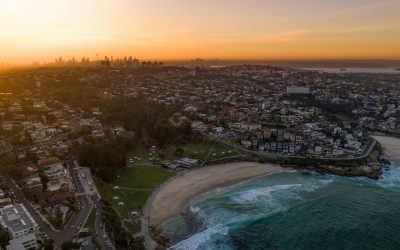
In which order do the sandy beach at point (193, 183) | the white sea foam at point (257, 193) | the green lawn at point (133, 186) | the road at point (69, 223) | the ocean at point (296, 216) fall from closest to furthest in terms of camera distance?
the road at point (69, 223) < the ocean at point (296, 216) < the sandy beach at point (193, 183) < the green lawn at point (133, 186) < the white sea foam at point (257, 193)

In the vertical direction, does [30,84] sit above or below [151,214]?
above

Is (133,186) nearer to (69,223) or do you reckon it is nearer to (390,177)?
(69,223)

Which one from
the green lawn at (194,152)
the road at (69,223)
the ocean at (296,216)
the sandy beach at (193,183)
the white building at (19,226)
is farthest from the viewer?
the green lawn at (194,152)

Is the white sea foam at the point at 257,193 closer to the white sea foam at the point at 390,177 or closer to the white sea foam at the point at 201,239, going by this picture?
the white sea foam at the point at 201,239

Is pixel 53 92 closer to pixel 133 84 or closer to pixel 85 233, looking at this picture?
pixel 133 84

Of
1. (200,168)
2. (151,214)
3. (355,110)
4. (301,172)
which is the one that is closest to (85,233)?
(151,214)

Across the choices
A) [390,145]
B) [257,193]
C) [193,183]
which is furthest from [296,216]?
[390,145]

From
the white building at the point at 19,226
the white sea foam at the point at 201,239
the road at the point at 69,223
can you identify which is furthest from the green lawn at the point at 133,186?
the white building at the point at 19,226
